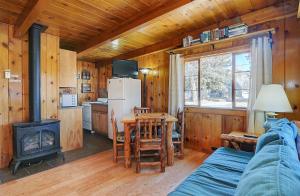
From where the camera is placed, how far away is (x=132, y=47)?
15.2 ft

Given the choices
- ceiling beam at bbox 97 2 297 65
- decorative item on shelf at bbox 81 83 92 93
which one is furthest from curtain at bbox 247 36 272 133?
decorative item on shelf at bbox 81 83 92 93

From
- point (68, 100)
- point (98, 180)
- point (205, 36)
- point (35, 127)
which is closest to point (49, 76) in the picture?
point (68, 100)

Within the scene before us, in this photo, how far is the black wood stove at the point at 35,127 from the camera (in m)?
2.76

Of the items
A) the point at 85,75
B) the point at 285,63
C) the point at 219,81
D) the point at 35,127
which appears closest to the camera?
the point at 285,63

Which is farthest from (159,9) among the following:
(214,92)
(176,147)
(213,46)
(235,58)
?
(176,147)

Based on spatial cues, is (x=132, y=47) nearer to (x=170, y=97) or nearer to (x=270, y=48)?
(x=170, y=97)

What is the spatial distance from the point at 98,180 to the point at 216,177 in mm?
1660

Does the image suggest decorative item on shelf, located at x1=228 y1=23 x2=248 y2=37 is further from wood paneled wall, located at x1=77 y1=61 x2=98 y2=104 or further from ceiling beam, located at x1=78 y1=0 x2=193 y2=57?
wood paneled wall, located at x1=77 y1=61 x2=98 y2=104

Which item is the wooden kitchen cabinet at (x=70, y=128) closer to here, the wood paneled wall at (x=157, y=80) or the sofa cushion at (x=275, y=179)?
the wood paneled wall at (x=157, y=80)

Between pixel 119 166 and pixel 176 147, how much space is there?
118 centimetres

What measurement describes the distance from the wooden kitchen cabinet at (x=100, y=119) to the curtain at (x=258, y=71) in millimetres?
3506

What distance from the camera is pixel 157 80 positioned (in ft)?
14.5

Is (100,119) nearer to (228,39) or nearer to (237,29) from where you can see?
(228,39)

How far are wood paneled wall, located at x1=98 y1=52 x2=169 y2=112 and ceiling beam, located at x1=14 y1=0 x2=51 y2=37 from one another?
259 cm
